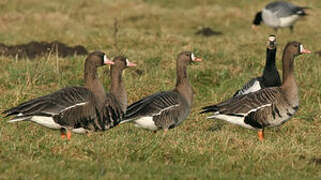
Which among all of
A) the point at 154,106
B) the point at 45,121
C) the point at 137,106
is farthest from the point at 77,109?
the point at 154,106

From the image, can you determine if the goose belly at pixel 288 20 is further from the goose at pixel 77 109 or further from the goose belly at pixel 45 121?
the goose belly at pixel 45 121

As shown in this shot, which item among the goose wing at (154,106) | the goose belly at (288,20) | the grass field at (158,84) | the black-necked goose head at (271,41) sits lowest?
the goose belly at (288,20)


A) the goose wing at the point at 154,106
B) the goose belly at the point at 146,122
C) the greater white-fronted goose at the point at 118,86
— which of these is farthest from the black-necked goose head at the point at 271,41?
the goose belly at the point at 146,122

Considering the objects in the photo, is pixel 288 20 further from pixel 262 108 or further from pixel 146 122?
pixel 146 122

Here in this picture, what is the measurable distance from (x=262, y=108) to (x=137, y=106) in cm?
210

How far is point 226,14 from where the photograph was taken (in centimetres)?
2344

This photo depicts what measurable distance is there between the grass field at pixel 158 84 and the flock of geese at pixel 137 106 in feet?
0.89

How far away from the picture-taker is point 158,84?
13.4 m

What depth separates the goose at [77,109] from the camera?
348 inches

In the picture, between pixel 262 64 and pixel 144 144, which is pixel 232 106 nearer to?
pixel 144 144

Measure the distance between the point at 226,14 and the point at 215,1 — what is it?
2.87 meters

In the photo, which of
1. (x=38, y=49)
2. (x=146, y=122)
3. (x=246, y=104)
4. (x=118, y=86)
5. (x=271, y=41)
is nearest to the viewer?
(x=146, y=122)

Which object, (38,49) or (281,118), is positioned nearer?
(281,118)

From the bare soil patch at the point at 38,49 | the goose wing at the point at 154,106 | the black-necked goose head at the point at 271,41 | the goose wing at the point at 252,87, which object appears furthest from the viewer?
the bare soil patch at the point at 38,49
